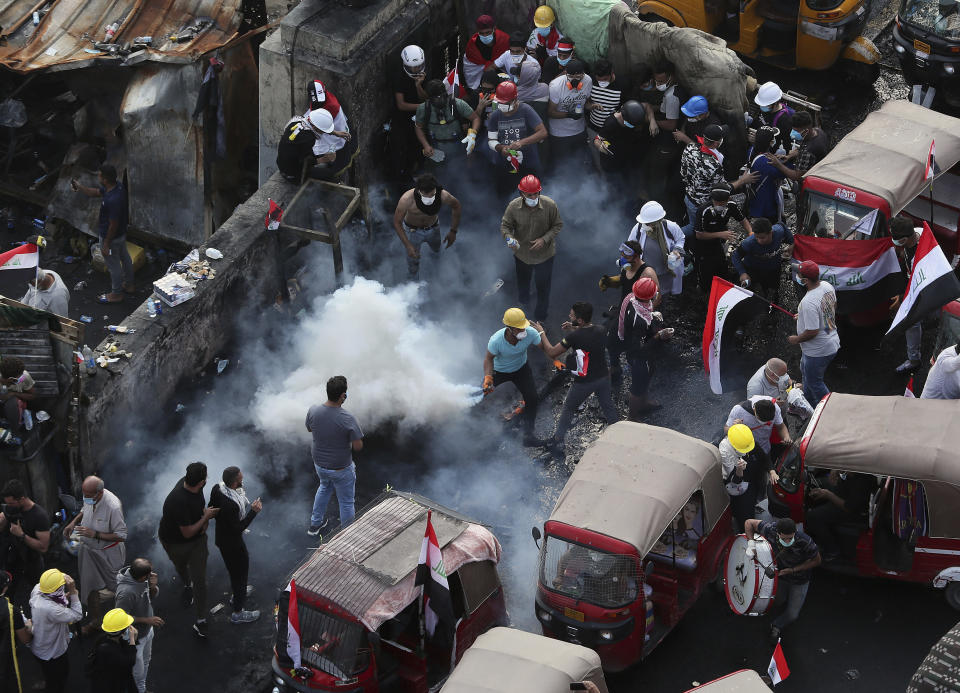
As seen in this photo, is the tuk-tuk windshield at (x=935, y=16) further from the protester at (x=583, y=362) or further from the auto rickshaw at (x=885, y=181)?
the protester at (x=583, y=362)

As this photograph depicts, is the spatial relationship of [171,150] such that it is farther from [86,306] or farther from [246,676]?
[246,676]

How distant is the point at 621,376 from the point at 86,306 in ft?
22.1

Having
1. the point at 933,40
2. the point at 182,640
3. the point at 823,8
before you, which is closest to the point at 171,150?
the point at 182,640

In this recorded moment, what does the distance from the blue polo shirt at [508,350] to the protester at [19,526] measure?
14.1 ft

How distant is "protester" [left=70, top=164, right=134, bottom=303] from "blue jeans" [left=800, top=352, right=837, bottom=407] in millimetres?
7804

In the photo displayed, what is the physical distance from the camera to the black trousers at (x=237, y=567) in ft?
33.5

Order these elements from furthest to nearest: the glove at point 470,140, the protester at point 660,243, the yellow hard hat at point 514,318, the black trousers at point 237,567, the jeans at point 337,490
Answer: the glove at point 470,140, the protester at point 660,243, the yellow hard hat at point 514,318, the jeans at point 337,490, the black trousers at point 237,567

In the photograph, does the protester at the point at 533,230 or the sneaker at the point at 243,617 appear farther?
the protester at the point at 533,230

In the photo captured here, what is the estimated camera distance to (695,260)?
539 inches

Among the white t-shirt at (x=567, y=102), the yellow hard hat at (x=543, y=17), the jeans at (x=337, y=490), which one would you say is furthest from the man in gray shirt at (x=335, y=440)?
the yellow hard hat at (x=543, y=17)

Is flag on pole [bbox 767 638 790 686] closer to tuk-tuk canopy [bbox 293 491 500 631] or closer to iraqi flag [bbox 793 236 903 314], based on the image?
tuk-tuk canopy [bbox 293 491 500 631]

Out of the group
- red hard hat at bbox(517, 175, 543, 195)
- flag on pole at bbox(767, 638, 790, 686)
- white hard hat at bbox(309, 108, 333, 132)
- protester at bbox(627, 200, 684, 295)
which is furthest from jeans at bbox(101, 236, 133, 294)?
flag on pole at bbox(767, 638, 790, 686)

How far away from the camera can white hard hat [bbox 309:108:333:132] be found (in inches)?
525

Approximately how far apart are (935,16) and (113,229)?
10.6 m
